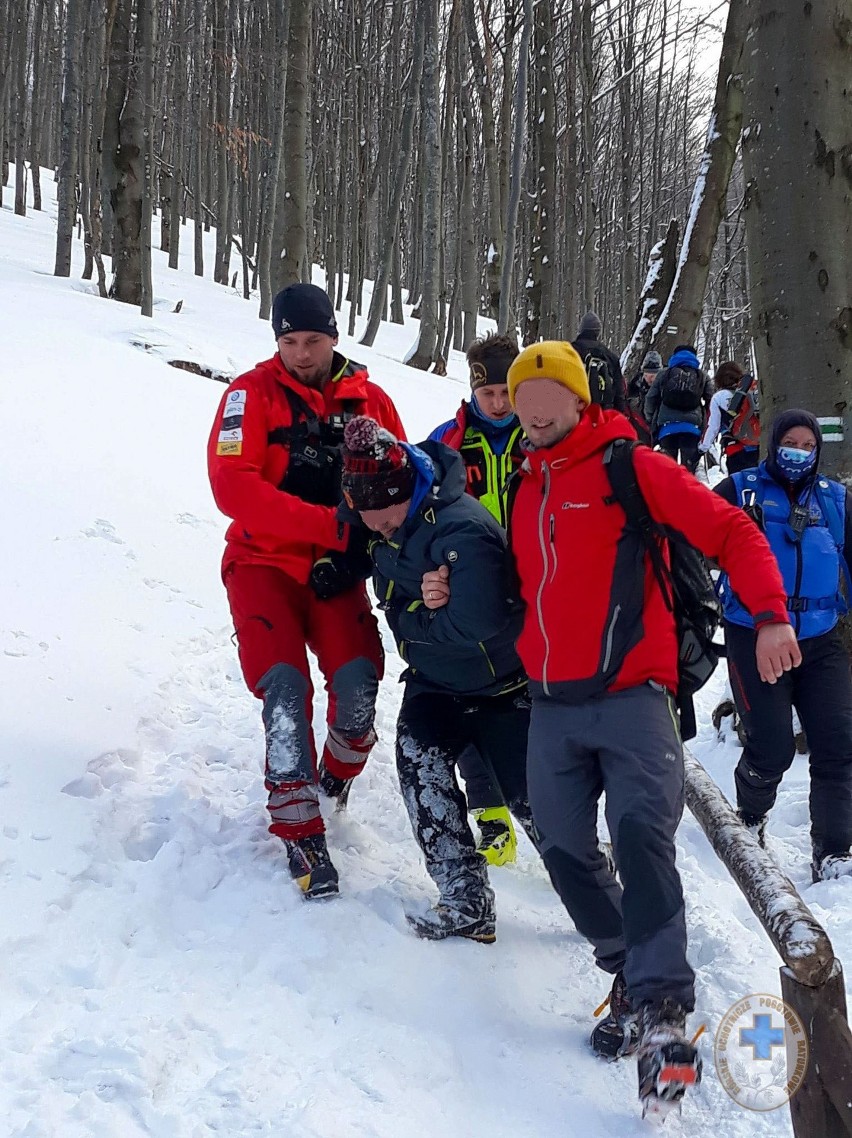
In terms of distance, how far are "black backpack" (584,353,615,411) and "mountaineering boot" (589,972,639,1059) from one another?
2.54 metres

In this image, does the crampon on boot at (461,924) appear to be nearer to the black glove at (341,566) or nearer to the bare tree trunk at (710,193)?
the black glove at (341,566)

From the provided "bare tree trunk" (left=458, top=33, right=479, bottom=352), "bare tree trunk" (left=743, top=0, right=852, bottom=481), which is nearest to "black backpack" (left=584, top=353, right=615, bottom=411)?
"bare tree trunk" (left=743, top=0, right=852, bottom=481)

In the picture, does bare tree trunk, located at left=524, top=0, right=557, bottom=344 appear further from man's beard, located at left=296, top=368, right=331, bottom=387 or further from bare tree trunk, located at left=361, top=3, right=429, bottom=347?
man's beard, located at left=296, top=368, right=331, bottom=387

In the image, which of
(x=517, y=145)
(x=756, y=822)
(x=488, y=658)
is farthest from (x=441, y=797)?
(x=517, y=145)

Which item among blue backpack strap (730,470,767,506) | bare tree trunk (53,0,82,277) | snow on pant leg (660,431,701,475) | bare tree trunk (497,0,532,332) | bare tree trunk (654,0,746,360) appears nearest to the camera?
blue backpack strap (730,470,767,506)

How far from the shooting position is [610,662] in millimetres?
2635

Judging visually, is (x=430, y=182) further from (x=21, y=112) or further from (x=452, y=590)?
(x=21, y=112)

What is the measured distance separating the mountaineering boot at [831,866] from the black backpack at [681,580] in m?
1.62

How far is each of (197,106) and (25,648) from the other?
32.1 meters

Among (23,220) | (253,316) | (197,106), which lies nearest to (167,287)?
(253,316)

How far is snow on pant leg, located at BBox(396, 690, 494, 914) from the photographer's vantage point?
3207mm

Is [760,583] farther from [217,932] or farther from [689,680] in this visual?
[217,932]

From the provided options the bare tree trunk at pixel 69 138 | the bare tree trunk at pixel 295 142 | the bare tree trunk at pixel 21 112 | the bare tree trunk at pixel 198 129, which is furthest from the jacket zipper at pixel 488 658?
the bare tree trunk at pixel 21 112

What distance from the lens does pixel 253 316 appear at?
59.4ft
